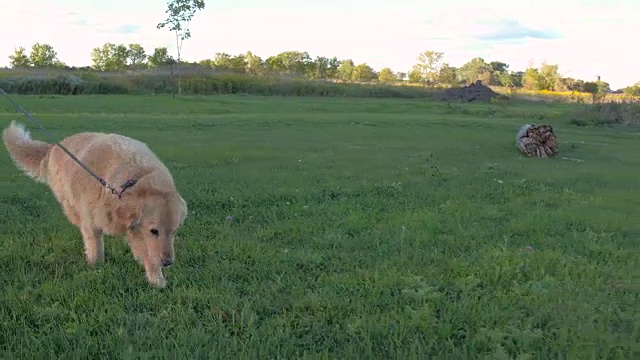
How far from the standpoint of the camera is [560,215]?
9.50 m

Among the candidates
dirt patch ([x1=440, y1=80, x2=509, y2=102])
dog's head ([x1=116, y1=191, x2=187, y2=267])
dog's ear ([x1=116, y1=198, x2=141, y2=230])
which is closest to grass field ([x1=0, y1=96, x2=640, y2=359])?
dog's head ([x1=116, y1=191, x2=187, y2=267])

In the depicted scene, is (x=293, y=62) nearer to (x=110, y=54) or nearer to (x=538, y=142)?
(x=110, y=54)

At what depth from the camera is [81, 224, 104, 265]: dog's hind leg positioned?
21.6 ft

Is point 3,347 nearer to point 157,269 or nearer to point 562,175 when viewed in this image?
point 157,269

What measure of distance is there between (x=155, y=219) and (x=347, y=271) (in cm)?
225

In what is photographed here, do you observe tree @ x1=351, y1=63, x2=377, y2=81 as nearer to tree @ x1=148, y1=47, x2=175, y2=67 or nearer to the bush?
the bush

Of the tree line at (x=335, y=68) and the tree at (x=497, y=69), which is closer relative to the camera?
the tree line at (x=335, y=68)

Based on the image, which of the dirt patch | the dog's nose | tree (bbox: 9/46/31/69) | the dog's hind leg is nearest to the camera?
the dog's nose

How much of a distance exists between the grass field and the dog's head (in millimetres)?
418

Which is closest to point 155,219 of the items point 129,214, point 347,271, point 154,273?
point 129,214

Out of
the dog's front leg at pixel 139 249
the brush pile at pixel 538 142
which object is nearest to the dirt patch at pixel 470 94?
the brush pile at pixel 538 142

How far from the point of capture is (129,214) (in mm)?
5805

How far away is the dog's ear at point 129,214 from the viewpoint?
18.8ft

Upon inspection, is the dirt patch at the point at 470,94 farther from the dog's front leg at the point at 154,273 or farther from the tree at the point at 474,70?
the dog's front leg at the point at 154,273
